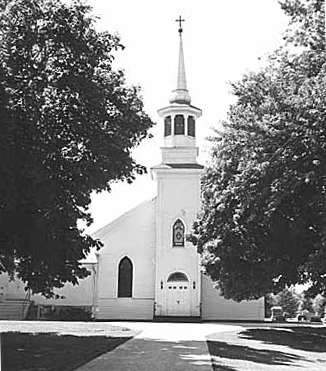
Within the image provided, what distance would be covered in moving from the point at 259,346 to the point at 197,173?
26.9m

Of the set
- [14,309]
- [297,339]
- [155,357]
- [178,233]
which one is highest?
[178,233]

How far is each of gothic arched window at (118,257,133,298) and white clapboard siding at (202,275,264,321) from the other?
5.52 meters

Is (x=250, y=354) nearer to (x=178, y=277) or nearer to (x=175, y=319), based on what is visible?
(x=175, y=319)

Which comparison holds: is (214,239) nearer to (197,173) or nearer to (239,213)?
(239,213)

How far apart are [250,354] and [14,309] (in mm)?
30481

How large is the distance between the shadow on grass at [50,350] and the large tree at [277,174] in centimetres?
670

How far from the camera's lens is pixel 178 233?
46219mm

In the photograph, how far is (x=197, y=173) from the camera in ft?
153

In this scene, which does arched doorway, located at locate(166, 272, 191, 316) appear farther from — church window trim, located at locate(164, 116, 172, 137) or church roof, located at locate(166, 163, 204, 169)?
church window trim, located at locate(164, 116, 172, 137)

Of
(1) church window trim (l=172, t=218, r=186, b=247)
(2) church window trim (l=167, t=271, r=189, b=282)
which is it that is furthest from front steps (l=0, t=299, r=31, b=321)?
(1) church window trim (l=172, t=218, r=186, b=247)

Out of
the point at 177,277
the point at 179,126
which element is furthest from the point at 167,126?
the point at 177,277

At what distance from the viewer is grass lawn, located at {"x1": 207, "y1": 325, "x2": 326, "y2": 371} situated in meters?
14.6

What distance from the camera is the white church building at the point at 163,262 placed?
45.3 m

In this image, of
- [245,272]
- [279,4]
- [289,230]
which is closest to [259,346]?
[289,230]
